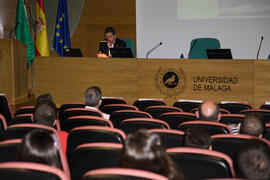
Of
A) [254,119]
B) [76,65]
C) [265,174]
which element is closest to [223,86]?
[76,65]

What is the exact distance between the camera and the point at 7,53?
6.15 m

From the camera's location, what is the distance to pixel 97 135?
96.3 inches

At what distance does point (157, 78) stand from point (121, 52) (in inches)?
27.5

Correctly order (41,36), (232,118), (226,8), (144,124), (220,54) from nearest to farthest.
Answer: (144,124), (232,118), (220,54), (41,36), (226,8)

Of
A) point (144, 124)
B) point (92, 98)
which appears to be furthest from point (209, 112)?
point (92, 98)

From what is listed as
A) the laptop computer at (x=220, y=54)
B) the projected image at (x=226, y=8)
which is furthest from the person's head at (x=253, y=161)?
the projected image at (x=226, y=8)

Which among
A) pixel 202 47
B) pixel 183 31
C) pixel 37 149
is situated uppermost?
pixel 183 31

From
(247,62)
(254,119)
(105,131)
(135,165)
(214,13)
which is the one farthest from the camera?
(214,13)

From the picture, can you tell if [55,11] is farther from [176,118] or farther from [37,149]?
[37,149]

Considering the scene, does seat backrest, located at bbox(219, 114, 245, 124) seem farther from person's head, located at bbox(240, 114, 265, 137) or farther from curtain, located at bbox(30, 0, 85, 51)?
curtain, located at bbox(30, 0, 85, 51)

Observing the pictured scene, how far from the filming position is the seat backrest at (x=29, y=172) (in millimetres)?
1561

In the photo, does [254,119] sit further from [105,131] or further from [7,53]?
[7,53]

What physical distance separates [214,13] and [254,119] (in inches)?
254

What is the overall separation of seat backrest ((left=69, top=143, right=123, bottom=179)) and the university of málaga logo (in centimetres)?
388
